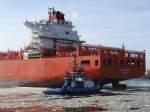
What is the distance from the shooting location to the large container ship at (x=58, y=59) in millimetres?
36344

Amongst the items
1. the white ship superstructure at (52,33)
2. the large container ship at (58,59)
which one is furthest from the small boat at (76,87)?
the white ship superstructure at (52,33)

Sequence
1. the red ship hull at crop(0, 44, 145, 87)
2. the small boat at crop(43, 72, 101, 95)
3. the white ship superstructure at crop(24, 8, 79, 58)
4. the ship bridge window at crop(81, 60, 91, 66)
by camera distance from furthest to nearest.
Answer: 1. the white ship superstructure at crop(24, 8, 79, 58)
2. the ship bridge window at crop(81, 60, 91, 66)
3. the red ship hull at crop(0, 44, 145, 87)
4. the small boat at crop(43, 72, 101, 95)

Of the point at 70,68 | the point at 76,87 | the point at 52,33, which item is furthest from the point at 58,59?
the point at 76,87

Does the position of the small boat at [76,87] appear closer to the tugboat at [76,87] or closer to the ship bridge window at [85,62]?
the tugboat at [76,87]

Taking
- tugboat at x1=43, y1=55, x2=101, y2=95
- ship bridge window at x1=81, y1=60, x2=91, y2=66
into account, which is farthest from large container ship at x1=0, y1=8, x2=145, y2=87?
tugboat at x1=43, y1=55, x2=101, y2=95

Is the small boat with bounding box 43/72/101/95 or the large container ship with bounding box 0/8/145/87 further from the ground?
the large container ship with bounding box 0/8/145/87

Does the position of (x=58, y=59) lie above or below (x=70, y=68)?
above

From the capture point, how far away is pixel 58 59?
38.4m

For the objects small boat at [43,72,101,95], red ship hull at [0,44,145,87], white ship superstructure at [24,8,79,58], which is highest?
white ship superstructure at [24,8,79,58]

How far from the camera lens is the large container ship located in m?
36.3

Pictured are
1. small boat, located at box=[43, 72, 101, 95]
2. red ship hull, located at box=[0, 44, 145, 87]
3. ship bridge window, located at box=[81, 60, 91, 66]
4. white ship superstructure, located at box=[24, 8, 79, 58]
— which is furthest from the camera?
white ship superstructure, located at box=[24, 8, 79, 58]

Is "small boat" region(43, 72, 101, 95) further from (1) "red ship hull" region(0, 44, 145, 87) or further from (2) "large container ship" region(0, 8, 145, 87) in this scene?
(1) "red ship hull" region(0, 44, 145, 87)

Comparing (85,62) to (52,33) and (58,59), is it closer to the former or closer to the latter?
(58,59)

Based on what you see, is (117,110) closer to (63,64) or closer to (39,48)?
(63,64)
